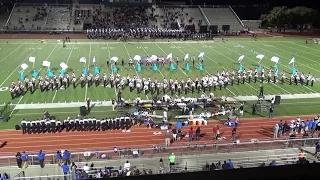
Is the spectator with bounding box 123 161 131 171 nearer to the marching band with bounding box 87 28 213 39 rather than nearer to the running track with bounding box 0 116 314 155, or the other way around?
the running track with bounding box 0 116 314 155

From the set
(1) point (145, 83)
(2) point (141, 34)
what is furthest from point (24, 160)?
(2) point (141, 34)

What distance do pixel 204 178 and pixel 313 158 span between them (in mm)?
6597

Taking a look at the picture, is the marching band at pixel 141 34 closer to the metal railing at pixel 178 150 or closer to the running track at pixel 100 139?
the running track at pixel 100 139

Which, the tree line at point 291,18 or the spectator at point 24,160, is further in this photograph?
the tree line at point 291,18

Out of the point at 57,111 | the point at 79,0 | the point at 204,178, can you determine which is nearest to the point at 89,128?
the point at 57,111

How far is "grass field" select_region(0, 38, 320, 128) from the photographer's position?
24.8 m

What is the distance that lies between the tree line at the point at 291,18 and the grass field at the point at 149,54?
10744mm

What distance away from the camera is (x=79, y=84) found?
26578 millimetres

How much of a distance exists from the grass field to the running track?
413 cm

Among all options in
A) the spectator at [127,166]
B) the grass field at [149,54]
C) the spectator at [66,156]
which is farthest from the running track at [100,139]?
the grass field at [149,54]

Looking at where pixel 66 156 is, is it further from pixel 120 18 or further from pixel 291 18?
pixel 291 18

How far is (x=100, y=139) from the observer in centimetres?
1752

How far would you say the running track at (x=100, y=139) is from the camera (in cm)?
1655

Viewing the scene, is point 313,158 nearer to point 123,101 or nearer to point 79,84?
point 123,101
